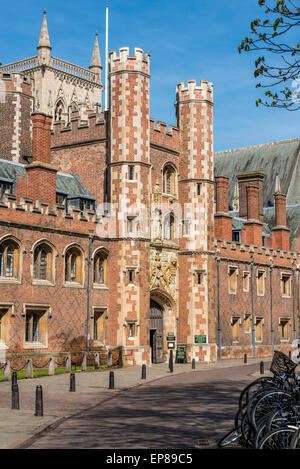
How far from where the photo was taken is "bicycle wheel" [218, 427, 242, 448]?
10750 millimetres

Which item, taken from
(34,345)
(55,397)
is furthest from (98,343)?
(55,397)

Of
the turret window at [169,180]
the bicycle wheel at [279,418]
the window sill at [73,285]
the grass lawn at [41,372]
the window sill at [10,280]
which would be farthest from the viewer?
the turret window at [169,180]

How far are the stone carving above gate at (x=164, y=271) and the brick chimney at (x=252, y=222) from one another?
10.3m

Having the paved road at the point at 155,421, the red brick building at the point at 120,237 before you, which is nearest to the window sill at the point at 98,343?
the red brick building at the point at 120,237

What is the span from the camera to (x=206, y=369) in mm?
31359

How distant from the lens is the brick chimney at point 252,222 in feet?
149

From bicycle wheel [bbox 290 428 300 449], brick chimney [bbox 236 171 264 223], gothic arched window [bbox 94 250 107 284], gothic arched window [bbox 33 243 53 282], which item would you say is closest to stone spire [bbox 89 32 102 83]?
brick chimney [bbox 236 171 264 223]

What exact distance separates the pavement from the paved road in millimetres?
341

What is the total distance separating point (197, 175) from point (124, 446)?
2695 centimetres

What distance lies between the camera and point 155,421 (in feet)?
46.4

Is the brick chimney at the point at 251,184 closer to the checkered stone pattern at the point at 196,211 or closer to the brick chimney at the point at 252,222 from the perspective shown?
the brick chimney at the point at 252,222

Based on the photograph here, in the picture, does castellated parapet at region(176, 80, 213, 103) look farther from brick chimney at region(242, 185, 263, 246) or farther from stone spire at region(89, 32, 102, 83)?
stone spire at region(89, 32, 102, 83)
